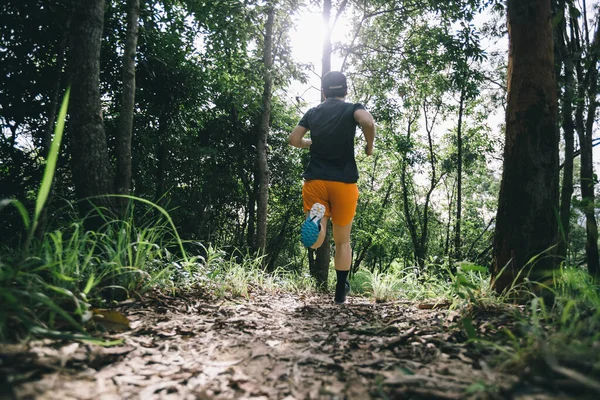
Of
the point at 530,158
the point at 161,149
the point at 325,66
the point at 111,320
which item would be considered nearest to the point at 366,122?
the point at 530,158

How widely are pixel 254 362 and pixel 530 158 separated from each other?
Answer: 217cm

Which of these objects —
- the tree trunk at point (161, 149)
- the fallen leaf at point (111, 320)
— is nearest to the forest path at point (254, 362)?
the fallen leaf at point (111, 320)

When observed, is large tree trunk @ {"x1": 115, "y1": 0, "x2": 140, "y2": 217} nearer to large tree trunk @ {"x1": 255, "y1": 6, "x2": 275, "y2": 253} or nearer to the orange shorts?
the orange shorts

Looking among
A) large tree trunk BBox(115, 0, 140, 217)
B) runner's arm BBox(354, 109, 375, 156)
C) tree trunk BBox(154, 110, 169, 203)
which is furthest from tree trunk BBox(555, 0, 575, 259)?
tree trunk BBox(154, 110, 169, 203)

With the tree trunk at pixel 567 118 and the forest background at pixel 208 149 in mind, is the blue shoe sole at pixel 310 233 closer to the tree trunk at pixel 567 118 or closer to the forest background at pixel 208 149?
the forest background at pixel 208 149

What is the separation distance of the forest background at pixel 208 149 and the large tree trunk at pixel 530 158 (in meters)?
0.01

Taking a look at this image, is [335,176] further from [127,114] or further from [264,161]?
[264,161]

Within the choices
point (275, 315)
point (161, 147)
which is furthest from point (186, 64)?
point (275, 315)

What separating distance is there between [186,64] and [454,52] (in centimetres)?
606

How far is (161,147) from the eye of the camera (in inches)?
346

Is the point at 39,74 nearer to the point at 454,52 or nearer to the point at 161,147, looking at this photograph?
the point at 161,147

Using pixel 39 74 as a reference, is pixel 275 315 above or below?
below

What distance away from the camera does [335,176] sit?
3160mm

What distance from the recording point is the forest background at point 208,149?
6.80ft
